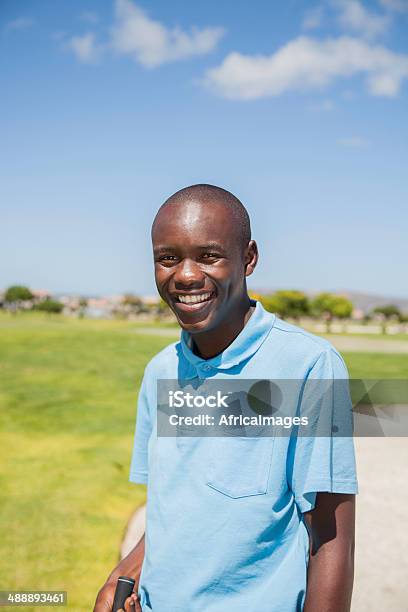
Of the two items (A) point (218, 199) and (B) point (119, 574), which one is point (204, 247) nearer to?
(A) point (218, 199)

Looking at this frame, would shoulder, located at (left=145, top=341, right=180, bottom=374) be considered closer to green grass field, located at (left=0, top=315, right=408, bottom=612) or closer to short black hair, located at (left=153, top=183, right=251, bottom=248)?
short black hair, located at (left=153, top=183, right=251, bottom=248)

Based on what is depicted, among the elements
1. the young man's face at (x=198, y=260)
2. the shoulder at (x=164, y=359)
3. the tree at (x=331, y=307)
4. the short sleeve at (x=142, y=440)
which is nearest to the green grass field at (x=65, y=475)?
the short sleeve at (x=142, y=440)

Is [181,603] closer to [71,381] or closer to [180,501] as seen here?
[180,501]

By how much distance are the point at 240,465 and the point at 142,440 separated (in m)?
0.55

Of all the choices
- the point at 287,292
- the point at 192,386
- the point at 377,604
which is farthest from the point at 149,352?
the point at 287,292

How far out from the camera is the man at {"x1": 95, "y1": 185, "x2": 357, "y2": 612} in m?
1.58

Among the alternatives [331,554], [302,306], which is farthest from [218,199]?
[302,306]

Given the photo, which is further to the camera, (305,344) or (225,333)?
(225,333)

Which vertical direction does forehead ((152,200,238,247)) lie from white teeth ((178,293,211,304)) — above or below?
above

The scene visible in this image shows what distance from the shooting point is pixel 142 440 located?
6.75ft

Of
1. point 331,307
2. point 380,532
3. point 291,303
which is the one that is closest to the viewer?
point 380,532

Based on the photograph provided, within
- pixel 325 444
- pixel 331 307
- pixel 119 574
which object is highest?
pixel 325 444

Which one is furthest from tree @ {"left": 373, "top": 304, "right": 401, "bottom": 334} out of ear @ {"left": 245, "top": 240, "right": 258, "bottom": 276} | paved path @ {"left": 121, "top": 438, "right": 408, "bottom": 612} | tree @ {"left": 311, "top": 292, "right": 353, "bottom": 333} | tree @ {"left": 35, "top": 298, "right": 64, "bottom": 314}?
ear @ {"left": 245, "top": 240, "right": 258, "bottom": 276}

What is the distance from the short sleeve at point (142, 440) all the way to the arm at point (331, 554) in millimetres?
693
